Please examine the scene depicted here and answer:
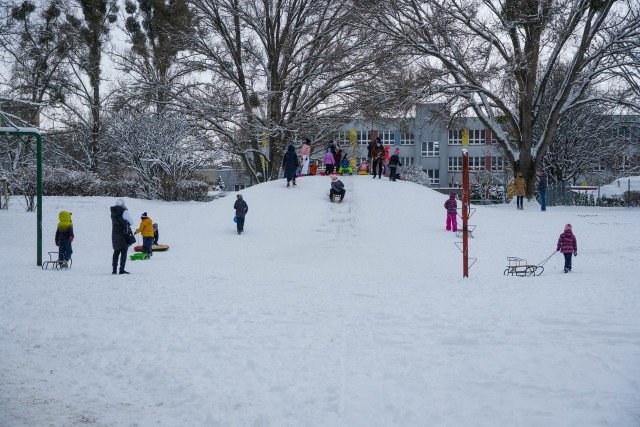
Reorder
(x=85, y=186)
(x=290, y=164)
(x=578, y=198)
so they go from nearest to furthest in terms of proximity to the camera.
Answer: (x=290, y=164) < (x=85, y=186) < (x=578, y=198)

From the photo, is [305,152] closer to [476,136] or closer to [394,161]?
[394,161]

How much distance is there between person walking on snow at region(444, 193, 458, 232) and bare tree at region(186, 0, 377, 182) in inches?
438

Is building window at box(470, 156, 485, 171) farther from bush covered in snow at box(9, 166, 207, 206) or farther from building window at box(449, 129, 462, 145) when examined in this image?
bush covered in snow at box(9, 166, 207, 206)

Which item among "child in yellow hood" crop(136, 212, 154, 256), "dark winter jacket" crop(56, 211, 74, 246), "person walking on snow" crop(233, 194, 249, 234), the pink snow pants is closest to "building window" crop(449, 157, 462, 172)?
the pink snow pants

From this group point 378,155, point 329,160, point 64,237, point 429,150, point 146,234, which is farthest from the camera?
point 429,150

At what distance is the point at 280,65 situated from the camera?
31.2m

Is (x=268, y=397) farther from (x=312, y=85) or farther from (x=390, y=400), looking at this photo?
(x=312, y=85)

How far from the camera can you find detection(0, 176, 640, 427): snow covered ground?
5.21 meters

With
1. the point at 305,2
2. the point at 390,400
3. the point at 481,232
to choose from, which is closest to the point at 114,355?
the point at 390,400

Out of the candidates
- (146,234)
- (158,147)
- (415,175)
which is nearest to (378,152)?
(158,147)

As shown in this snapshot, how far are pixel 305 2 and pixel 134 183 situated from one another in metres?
12.1

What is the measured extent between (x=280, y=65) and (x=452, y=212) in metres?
14.8

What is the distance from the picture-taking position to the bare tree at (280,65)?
29.9 meters

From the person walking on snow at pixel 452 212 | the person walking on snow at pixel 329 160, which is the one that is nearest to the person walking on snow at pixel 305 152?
the person walking on snow at pixel 329 160
